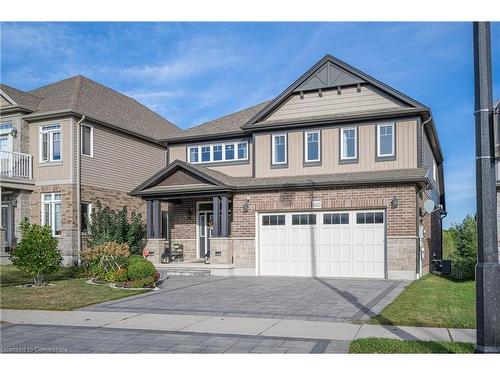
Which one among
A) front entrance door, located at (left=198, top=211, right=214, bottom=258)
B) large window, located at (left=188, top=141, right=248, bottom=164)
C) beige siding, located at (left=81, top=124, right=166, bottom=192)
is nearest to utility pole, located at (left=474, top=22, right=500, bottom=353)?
large window, located at (left=188, top=141, right=248, bottom=164)

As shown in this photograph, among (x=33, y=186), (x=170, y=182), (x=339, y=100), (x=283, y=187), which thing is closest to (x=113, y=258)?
(x=170, y=182)

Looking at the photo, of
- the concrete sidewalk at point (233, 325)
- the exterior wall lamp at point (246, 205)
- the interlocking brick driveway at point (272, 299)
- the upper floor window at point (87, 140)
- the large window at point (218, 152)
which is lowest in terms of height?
the interlocking brick driveway at point (272, 299)

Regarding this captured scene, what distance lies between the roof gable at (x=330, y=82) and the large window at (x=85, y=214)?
27.3ft

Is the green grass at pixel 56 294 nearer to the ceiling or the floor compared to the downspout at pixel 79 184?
nearer to the floor

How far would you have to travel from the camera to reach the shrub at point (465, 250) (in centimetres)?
1691

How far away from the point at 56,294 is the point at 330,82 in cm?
1264

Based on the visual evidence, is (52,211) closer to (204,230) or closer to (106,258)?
(204,230)

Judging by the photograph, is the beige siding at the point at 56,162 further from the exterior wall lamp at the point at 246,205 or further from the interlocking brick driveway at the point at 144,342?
the interlocking brick driveway at the point at 144,342

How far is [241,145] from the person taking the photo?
21594 millimetres

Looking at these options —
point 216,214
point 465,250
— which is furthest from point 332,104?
point 465,250

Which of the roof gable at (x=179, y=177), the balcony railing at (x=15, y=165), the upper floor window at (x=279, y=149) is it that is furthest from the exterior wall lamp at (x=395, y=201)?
the balcony railing at (x=15, y=165)

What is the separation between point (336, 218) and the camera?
18.1 meters

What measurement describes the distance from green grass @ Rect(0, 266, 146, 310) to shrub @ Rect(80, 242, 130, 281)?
660mm

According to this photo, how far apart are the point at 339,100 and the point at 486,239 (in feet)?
47.7
